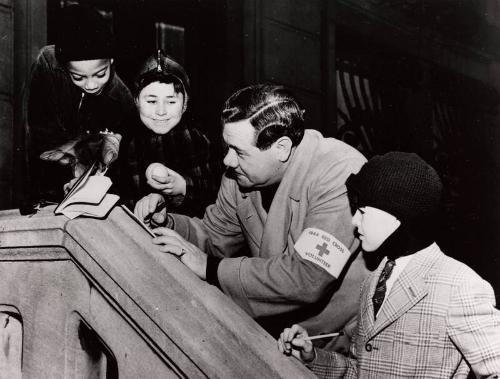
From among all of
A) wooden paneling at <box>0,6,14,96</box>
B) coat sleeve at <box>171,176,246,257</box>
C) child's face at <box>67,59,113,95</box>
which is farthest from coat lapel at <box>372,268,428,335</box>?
wooden paneling at <box>0,6,14,96</box>

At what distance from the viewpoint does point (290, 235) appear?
2820 millimetres

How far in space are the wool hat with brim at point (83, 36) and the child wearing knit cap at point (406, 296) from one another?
1634mm

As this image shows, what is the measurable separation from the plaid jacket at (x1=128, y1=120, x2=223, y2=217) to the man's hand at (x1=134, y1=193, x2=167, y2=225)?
15cm

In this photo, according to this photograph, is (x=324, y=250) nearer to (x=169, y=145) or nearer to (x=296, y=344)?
(x=296, y=344)

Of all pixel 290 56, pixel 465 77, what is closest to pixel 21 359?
pixel 290 56

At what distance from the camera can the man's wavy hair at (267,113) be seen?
2.78 meters

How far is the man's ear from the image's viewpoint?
2.80 metres

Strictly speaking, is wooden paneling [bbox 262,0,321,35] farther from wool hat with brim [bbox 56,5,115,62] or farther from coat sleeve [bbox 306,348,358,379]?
coat sleeve [bbox 306,348,358,379]

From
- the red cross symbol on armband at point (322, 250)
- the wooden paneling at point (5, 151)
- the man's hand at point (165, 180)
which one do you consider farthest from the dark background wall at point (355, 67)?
the red cross symbol on armband at point (322, 250)

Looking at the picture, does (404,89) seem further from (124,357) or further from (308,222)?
(124,357)

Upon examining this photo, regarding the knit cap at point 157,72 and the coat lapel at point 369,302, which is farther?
the knit cap at point 157,72

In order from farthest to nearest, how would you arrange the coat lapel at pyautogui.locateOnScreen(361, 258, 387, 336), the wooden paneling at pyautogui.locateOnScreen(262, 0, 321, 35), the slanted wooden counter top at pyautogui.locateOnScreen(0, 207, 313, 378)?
the wooden paneling at pyautogui.locateOnScreen(262, 0, 321, 35) → the coat lapel at pyautogui.locateOnScreen(361, 258, 387, 336) → the slanted wooden counter top at pyautogui.locateOnScreen(0, 207, 313, 378)

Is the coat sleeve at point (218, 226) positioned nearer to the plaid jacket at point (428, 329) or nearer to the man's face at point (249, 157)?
the man's face at point (249, 157)

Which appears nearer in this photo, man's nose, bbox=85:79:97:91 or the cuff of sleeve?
the cuff of sleeve
